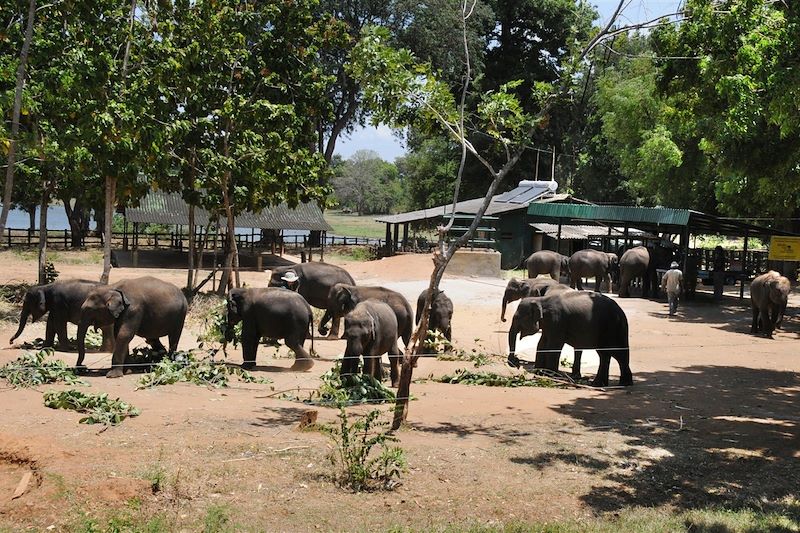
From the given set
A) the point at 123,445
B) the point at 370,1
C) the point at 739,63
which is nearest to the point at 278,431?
the point at 123,445

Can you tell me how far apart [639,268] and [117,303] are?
2059cm

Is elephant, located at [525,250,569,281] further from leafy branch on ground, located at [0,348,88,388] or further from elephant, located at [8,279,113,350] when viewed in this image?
leafy branch on ground, located at [0,348,88,388]

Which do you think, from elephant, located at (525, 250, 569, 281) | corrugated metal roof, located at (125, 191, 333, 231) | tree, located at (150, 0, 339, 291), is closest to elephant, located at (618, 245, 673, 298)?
elephant, located at (525, 250, 569, 281)

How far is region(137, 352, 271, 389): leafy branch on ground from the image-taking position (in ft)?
42.3

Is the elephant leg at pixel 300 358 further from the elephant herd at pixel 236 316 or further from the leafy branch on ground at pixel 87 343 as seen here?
the leafy branch on ground at pixel 87 343

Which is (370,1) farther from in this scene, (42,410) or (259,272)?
(42,410)

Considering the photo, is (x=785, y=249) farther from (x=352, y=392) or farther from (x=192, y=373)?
(x=192, y=373)

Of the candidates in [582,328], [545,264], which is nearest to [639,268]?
[545,264]

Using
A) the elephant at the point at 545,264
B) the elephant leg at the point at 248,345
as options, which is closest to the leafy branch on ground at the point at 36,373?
the elephant leg at the point at 248,345

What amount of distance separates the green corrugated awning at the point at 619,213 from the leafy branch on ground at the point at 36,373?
20.0m

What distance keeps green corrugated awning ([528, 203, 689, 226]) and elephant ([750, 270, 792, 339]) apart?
498 cm

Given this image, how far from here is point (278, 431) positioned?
10.0 m

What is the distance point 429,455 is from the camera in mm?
9328

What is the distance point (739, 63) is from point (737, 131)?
2.26 metres
